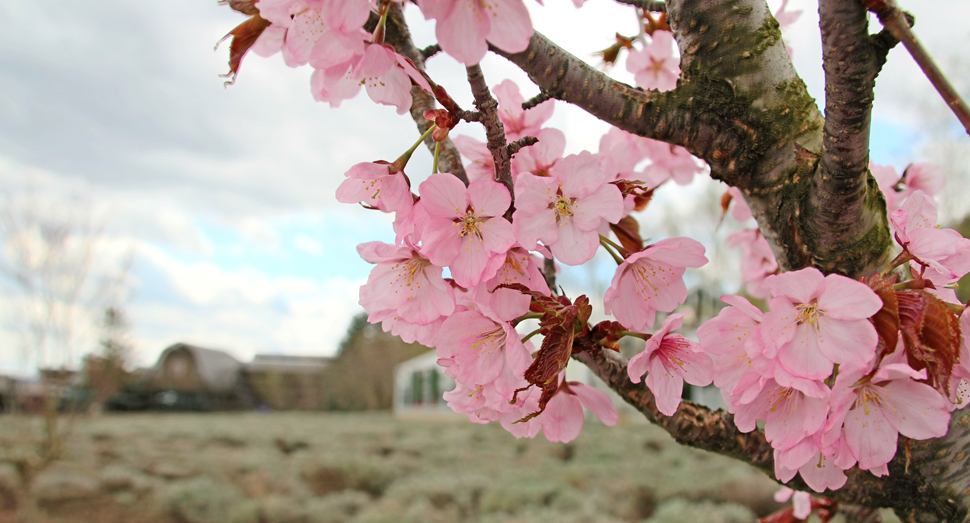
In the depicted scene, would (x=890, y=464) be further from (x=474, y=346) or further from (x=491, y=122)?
(x=491, y=122)

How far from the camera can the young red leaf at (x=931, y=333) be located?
1.69 ft

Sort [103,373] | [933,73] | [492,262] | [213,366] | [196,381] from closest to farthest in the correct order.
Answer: [933,73]
[492,262]
[103,373]
[196,381]
[213,366]

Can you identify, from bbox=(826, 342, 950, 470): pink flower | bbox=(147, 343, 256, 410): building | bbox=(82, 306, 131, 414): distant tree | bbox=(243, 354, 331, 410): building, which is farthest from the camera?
bbox=(243, 354, 331, 410): building

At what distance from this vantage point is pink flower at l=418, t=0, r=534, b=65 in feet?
1.56

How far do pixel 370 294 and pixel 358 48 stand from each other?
0.29 m

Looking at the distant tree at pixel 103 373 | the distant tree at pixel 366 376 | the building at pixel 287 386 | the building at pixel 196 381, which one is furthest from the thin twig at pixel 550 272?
the building at pixel 196 381

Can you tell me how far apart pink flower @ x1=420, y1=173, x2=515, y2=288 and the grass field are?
413cm

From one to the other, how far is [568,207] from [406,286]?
214 mm

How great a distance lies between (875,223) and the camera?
82 centimetres

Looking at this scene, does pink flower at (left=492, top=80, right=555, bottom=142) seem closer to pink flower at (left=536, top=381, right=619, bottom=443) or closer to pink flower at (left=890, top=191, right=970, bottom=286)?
pink flower at (left=536, top=381, right=619, bottom=443)

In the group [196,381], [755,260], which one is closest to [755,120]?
[755,260]

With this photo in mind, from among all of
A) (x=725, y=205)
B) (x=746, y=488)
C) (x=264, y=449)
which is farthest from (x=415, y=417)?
(x=725, y=205)

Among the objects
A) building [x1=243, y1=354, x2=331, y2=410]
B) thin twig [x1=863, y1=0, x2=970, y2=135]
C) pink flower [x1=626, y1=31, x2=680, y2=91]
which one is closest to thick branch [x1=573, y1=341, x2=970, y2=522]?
thin twig [x1=863, y1=0, x2=970, y2=135]

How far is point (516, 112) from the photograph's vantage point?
3.13ft
